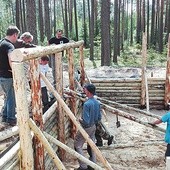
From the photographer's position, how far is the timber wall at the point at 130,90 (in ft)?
34.9

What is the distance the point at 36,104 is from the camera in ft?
14.7

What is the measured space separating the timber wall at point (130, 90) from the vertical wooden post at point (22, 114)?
23.4 ft

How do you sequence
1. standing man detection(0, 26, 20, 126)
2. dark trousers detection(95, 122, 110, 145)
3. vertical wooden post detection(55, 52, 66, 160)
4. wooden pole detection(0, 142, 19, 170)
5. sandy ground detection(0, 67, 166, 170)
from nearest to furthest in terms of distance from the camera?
1. wooden pole detection(0, 142, 19, 170)
2. standing man detection(0, 26, 20, 126)
3. vertical wooden post detection(55, 52, 66, 160)
4. sandy ground detection(0, 67, 166, 170)
5. dark trousers detection(95, 122, 110, 145)

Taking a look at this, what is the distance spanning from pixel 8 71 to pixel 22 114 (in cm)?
246

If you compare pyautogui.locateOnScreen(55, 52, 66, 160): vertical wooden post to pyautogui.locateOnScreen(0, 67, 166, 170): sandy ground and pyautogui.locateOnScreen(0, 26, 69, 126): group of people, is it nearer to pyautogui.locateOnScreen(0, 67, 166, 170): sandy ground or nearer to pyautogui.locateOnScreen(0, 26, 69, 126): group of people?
pyautogui.locateOnScreen(0, 26, 69, 126): group of people

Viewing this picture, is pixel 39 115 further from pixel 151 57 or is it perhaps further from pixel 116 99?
pixel 151 57

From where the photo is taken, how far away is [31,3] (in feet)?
38.3

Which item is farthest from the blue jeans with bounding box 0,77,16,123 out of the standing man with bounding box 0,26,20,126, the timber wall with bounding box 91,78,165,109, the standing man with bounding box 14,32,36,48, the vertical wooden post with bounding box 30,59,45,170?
the timber wall with bounding box 91,78,165,109

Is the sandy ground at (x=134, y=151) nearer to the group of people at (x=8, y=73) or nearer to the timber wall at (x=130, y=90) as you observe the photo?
the group of people at (x=8, y=73)

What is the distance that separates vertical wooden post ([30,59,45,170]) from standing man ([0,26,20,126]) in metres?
1.38

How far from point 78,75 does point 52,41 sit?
1.25 meters

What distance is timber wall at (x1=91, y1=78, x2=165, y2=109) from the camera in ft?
34.9

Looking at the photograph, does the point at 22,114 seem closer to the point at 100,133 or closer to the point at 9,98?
the point at 9,98

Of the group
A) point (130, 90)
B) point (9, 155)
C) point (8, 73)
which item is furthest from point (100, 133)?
point (130, 90)
